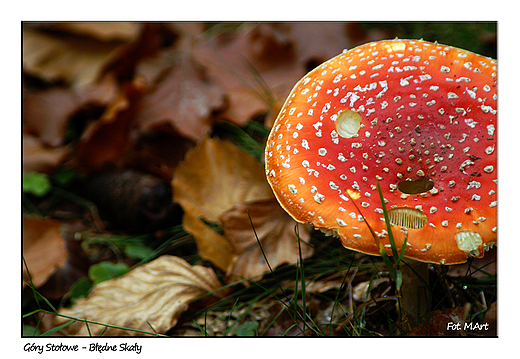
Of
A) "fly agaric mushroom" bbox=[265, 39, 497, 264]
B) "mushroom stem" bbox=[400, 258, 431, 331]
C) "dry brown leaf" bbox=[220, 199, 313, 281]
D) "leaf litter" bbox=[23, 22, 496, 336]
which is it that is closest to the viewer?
"fly agaric mushroom" bbox=[265, 39, 497, 264]

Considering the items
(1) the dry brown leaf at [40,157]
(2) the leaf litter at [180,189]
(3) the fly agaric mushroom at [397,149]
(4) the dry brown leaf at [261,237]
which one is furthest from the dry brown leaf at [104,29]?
(3) the fly agaric mushroom at [397,149]

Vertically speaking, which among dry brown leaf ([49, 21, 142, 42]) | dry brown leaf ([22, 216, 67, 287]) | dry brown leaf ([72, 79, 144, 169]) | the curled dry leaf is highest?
dry brown leaf ([49, 21, 142, 42])

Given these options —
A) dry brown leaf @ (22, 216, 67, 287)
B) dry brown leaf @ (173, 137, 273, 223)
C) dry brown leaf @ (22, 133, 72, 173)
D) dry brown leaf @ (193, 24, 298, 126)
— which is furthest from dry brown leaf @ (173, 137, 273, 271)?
dry brown leaf @ (22, 133, 72, 173)

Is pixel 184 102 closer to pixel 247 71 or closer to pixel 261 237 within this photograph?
pixel 247 71

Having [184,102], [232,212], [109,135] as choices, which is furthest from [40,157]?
[232,212]

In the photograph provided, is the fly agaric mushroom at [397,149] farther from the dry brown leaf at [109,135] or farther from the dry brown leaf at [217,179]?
the dry brown leaf at [109,135]

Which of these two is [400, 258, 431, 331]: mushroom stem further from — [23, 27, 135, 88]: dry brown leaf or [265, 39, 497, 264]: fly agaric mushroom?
[23, 27, 135, 88]: dry brown leaf
